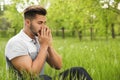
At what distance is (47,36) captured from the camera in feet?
13.8

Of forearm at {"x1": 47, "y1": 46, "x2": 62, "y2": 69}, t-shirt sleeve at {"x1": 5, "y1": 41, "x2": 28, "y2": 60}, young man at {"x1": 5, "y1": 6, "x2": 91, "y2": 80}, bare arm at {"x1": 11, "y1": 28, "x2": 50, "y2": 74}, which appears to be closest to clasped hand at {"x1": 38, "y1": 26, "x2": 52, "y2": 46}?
young man at {"x1": 5, "y1": 6, "x2": 91, "y2": 80}

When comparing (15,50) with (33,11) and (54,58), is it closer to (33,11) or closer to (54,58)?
(33,11)

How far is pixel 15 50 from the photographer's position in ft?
13.1

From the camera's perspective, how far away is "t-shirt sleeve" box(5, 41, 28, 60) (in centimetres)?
398

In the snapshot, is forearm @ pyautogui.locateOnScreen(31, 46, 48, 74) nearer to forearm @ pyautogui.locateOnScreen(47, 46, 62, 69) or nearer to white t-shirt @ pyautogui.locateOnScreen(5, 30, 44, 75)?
white t-shirt @ pyautogui.locateOnScreen(5, 30, 44, 75)

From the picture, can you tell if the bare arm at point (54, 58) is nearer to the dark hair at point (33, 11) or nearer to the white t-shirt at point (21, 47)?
the white t-shirt at point (21, 47)

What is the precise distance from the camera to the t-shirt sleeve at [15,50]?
3.98m

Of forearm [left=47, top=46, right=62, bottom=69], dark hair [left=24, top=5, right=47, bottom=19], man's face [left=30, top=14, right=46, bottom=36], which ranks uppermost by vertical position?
dark hair [left=24, top=5, right=47, bottom=19]

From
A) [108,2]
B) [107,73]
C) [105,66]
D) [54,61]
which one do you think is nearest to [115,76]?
[107,73]

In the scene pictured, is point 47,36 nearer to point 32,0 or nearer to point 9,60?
point 9,60

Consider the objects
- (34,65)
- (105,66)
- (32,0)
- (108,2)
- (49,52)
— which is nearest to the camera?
(34,65)

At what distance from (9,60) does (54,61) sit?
753 mm

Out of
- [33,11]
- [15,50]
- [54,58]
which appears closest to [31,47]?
[15,50]

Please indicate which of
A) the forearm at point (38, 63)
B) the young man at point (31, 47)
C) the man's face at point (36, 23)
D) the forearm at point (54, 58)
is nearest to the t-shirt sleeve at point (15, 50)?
the young man at point (31, 47)
